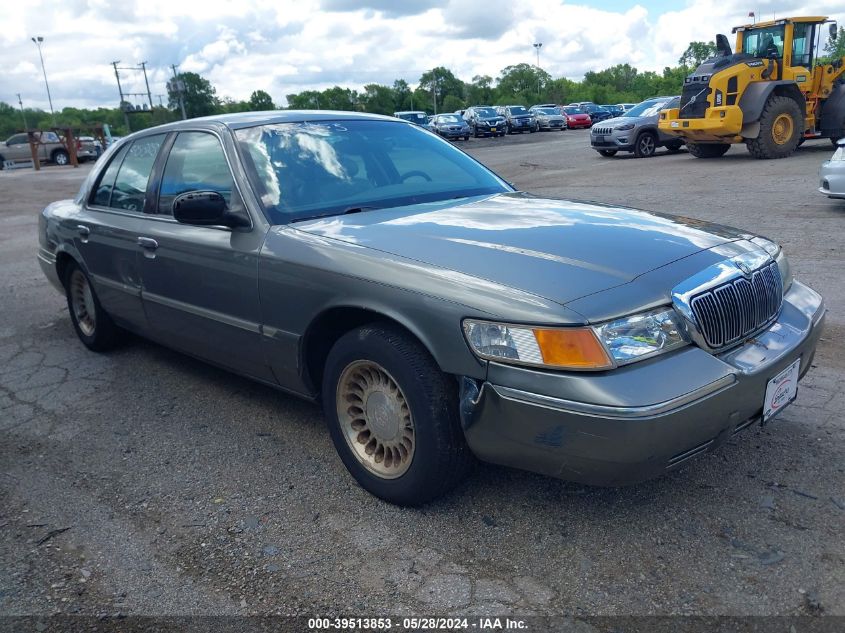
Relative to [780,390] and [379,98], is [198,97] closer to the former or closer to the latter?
[379,98]

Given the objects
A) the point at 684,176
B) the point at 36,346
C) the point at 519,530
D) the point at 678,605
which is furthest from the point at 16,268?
the point at 684,176

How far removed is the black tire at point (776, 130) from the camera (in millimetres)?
14930

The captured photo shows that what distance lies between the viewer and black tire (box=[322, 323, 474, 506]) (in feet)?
8.88

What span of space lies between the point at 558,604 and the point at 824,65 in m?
16.8

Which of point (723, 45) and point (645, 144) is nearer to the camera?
point (723, 45)

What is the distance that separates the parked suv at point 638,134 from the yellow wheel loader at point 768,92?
3.78m

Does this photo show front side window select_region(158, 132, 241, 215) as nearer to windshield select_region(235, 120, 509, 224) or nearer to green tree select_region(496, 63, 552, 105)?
windshield select_region(235, 120, 509, 224)

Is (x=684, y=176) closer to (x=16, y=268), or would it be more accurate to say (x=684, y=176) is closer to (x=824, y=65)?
(x=824, y=65)

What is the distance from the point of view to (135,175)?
4.55 meters

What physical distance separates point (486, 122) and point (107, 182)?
35.3 meters

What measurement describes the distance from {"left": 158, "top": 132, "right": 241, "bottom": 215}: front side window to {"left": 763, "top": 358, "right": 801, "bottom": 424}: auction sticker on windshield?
2.41 m

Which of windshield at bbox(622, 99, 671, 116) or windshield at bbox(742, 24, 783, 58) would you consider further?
windshield at bbox(622, 99, 671, 116)

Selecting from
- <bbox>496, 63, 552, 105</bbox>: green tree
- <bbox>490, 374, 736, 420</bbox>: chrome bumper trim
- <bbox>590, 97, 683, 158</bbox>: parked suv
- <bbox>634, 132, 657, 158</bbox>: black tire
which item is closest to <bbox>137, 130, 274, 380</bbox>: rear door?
<bbox>490, 374, 736, 420</bbox>: chrome bumper trim

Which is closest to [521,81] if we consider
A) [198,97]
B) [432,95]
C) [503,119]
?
[432,95]
